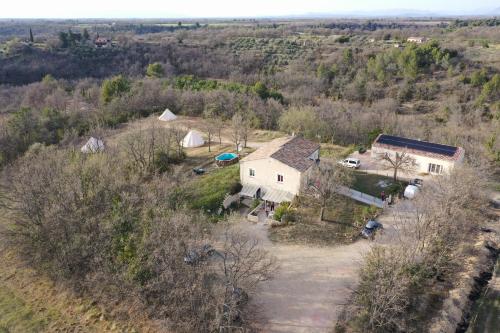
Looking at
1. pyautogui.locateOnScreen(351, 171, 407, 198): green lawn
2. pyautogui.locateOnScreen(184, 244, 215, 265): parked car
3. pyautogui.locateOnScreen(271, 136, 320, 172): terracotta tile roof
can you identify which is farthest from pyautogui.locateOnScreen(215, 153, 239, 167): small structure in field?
pyautogui.locateOnScreen(184, 244, 215, 265): parked car

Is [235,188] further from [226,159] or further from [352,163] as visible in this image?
[352,163]

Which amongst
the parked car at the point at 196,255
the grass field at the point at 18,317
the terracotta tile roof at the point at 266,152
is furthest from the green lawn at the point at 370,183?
the grass field at the point at 18,317

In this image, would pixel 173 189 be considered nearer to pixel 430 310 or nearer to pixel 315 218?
pixel 315 218

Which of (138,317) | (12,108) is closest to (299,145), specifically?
(138,317)

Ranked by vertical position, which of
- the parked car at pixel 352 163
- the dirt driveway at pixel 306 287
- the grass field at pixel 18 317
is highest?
the parked car at pixel 352 163

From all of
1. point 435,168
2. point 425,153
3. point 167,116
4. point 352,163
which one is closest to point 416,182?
point 435,168

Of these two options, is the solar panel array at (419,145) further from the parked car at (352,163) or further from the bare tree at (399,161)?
the parked car at (352,163)
